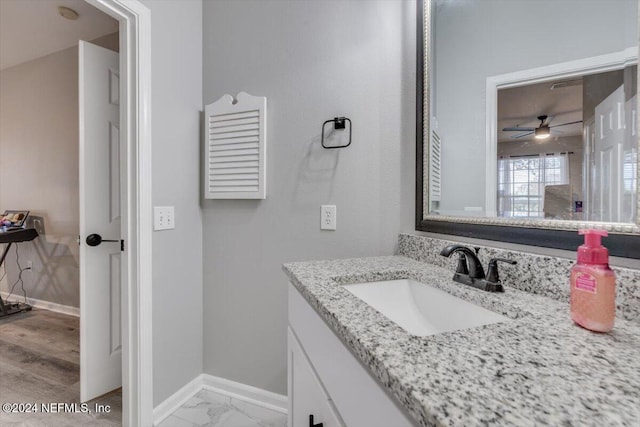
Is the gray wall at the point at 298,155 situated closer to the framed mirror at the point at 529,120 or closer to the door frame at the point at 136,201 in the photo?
the framed mirror at the point at 529,120

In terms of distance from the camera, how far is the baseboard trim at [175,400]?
60.0 inches

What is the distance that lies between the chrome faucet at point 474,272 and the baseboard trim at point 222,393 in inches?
50.1

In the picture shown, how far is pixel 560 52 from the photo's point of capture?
2.64ft

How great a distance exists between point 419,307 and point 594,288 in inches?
18.8

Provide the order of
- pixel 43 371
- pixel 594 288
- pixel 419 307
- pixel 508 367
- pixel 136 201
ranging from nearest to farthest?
1. pixel 508 367
2. pixel 594 288
3. pixel 419 307
4. pixel 136 201
5. pixel 43 371

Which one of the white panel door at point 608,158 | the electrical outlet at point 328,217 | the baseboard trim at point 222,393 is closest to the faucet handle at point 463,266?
the white panel door at point 608,158

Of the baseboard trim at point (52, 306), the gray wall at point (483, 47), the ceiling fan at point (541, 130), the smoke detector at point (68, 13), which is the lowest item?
the baseboard trim at point (52, 306)

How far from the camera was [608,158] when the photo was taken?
694 mm

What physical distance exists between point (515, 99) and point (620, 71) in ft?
0.83

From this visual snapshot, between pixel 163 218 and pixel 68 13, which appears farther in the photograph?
pixel 68 13

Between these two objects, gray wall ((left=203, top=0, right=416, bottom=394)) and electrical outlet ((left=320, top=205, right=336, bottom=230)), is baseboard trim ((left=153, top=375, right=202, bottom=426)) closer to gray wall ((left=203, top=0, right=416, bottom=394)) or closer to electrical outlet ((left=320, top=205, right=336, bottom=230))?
gray wall ((left=203, top=0, right=416, bottom=394))

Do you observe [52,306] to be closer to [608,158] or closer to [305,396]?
[305,396]

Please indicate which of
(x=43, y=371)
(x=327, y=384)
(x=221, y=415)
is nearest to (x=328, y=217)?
(x=327, y=384)

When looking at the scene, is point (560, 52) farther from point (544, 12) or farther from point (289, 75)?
point (289, 75)
